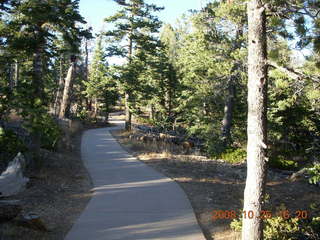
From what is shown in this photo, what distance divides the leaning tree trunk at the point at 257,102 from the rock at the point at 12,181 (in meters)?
6.08

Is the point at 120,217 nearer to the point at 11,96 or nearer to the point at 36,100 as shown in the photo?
the point at 36,100

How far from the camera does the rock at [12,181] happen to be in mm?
7855

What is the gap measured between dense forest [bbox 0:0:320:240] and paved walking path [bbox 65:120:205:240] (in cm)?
179

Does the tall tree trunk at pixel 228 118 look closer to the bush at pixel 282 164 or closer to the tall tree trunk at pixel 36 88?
the bush at pixel 282 164

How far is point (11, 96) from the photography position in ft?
33.7

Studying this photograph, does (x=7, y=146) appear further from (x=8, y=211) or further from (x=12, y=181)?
(x=8, y=211)

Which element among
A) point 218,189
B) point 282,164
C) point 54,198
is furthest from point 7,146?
point 282,164

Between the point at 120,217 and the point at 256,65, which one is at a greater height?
the point at 256,65

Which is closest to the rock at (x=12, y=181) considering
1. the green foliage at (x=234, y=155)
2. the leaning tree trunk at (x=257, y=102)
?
the leaning tree trunk at (x=257, y=102)

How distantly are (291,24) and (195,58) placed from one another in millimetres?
13867

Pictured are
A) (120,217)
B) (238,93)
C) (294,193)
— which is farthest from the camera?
(238,93)

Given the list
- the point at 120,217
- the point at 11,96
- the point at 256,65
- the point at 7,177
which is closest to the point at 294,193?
the point at 120,217

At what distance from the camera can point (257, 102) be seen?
4805 millimetres

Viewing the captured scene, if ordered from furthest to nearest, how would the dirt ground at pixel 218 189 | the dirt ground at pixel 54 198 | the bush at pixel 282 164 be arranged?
the bush at pixel 282 164 < the dirt ground at pixel 218 189 < the dirt ground at pixel 54 198
